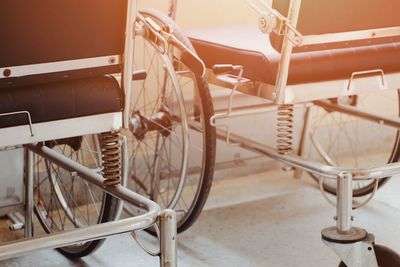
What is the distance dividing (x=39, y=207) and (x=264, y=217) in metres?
0.69

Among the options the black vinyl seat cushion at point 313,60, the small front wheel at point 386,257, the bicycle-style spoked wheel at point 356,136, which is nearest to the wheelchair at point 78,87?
the black vinyl seat cushion at point 313,60

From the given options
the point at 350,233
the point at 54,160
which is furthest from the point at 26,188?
the point at 350,233

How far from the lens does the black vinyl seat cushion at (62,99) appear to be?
146cm

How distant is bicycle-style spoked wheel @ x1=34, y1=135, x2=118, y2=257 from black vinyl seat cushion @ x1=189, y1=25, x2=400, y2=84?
1.70ft

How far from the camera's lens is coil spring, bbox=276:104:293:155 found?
78.3 inches

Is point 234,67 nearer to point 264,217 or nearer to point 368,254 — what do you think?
point 368,254

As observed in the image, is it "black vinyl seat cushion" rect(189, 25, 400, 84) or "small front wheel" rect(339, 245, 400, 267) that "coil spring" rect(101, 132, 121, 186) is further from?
"small front wheel" rect(339, 245, 400, 267)

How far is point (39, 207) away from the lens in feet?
7.81

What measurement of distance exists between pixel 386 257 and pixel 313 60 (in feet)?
1.59

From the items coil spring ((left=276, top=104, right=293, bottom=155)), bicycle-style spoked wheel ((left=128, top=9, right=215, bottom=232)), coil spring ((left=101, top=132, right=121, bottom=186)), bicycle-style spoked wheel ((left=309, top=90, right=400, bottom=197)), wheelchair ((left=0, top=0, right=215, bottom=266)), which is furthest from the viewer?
bicycle-style spoked wheel ((left=309, top=90, right=400, bottom=197))

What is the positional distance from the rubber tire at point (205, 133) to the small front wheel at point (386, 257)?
513 millimetres

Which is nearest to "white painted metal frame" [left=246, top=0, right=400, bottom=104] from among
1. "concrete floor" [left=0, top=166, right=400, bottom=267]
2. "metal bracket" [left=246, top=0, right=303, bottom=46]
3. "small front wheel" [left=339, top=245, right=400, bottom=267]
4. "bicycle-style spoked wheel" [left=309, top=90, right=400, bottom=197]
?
"metal bracket" [left=246, top=0, right=303, bottom=46]

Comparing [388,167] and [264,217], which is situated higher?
[388,167]

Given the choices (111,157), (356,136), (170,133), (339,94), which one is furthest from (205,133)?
(356,136)
